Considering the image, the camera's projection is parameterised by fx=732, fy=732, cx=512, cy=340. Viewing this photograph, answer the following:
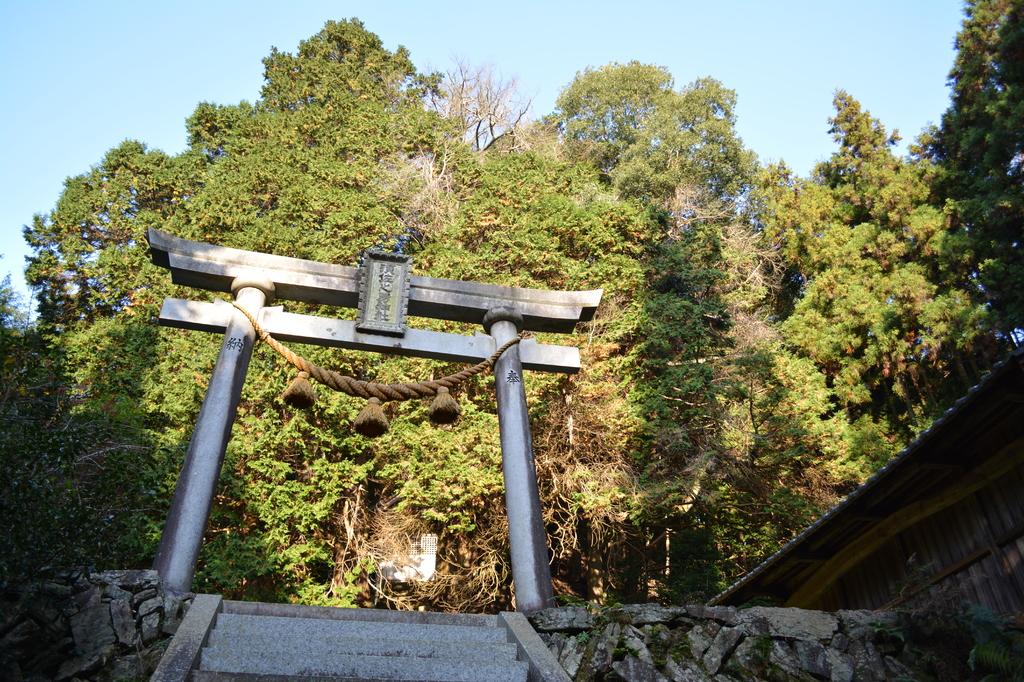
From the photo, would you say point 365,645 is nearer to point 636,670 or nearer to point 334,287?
point 636,670

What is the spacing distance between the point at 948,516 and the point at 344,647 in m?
4.75

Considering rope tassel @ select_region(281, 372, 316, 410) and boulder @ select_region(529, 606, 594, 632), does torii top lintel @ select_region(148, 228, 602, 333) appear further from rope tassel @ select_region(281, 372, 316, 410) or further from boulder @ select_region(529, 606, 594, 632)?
boulder @ select_region(529, 606, 594, 632)

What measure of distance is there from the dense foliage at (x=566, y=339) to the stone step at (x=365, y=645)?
429 cm

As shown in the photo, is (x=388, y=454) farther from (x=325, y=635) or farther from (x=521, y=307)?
(x=325, y=635)

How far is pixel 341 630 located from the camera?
210 inches

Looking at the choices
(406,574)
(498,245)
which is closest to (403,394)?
(406,574)

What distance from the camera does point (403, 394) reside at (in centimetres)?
742

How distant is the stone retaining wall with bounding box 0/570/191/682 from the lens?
15.1 feet

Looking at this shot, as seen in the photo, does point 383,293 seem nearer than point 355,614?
No

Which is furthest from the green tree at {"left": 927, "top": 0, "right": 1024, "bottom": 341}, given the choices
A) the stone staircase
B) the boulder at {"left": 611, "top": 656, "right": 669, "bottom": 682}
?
the stone staircase

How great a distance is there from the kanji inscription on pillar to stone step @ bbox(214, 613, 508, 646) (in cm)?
314

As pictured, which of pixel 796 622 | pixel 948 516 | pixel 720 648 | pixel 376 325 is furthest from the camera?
pixel 376 325

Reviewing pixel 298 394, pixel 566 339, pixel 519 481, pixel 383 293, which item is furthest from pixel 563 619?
pixel 566 339

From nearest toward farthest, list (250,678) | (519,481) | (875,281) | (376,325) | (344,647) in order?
(250,678) < (344,647) < (519,481) < (376,325) < (875,281)
